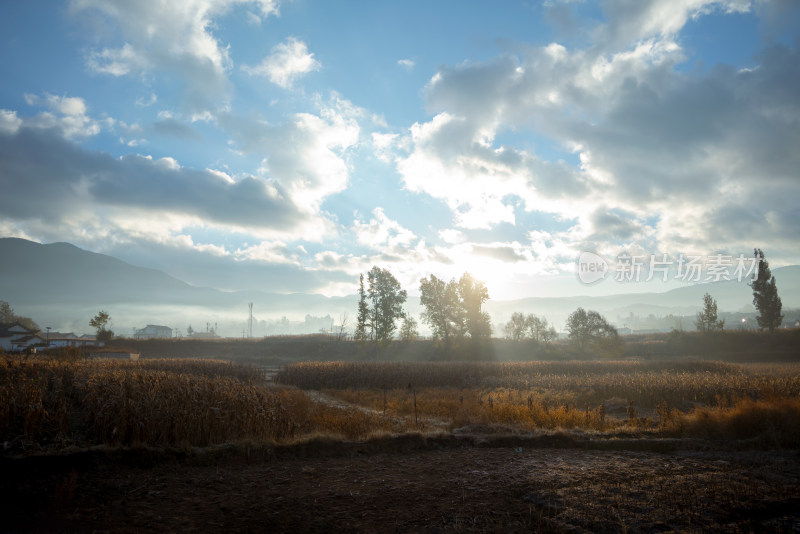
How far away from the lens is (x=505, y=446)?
12.8 metres

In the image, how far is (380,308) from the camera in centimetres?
6681

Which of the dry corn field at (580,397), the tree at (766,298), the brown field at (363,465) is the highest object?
the tree at (766,298)

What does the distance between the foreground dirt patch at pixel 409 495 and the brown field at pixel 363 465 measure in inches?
1.6

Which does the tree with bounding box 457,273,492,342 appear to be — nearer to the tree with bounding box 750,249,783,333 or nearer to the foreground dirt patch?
the tree with bounding box 750,249,783,333

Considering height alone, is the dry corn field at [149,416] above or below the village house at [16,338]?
above

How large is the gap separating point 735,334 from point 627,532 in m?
76.9

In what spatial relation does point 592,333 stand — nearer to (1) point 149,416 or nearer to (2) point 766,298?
(2) point 766,298

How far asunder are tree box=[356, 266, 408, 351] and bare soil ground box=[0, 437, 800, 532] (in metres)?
53.5

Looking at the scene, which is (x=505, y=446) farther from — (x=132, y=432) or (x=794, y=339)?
(x=794, y=339)

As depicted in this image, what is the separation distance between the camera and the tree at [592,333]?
62.8m

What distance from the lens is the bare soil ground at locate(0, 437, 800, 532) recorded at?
6.42 metres

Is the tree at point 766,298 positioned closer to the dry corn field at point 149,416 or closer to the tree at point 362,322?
the tree at point 362,322

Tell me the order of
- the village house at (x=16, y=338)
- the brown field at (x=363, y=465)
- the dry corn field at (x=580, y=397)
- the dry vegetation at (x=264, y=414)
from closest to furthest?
the brown field at (x=363, y=465)
the dry vegetation at (x=264, y=414)
the dry corn field at (x=580, y=397)
the village house at (x=16, y=338)

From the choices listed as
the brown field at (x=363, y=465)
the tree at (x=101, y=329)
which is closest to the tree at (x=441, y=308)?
the brown field at (x=363, y=465)
